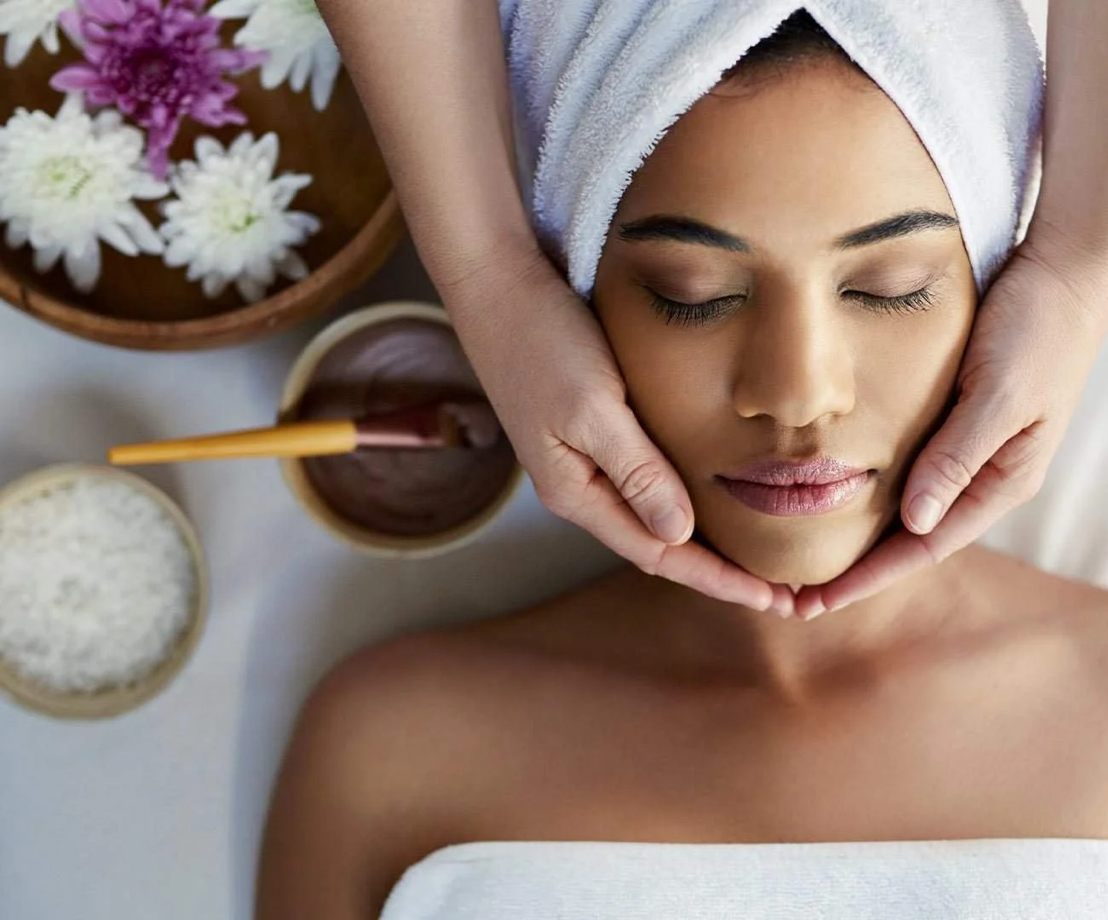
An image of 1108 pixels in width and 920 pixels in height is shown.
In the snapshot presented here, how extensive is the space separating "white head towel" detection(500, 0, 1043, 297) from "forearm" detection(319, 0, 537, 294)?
0.05 meters

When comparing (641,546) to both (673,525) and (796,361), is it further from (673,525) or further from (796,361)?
(796,361)

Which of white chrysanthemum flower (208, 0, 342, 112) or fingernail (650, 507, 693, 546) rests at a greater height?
white chrysanthemum flower (208, 0, 342, 112)

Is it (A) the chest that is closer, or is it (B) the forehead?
(B) the forehead

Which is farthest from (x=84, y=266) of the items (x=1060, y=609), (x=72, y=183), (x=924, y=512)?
(x=1060, y=609)

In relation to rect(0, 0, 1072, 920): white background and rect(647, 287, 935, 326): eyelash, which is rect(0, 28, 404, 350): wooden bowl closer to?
rect(0, 0, 1072, 920): white background

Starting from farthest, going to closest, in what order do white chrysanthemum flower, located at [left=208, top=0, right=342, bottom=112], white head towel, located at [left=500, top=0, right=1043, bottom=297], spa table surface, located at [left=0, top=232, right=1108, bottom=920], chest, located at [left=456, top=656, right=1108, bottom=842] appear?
1. spa table surface, located at [left=0, top=232, right=1108, bottom=920]
2. white chrysanthemum flower, located at [left=208, top=0, right=342, bottom=112]
3. chest, located at [left=456, top=656, right=1108, bottom=842]
4. white head towel, located at [left=500, top=0, right=1043, bottom=297]

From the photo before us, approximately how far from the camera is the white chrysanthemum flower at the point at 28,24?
47.8 inches

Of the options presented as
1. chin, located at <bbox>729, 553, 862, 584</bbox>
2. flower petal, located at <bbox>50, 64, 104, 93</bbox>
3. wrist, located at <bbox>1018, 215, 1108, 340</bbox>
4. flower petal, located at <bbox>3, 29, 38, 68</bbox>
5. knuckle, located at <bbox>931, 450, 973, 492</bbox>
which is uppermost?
flower petal, located at <bbox>3, 29, 38, 68</bbox>

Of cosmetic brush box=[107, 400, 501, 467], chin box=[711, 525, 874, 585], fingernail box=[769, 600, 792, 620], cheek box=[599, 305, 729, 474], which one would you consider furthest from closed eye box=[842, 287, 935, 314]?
cosmetic brush box=[107, 400, 501, 467]

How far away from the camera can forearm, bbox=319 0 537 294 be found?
0.96 metres

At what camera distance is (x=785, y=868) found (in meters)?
1.10

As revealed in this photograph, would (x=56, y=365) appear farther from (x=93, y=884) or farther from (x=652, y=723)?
(x=652, y=723)

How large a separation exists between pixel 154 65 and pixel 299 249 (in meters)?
A: 0.27

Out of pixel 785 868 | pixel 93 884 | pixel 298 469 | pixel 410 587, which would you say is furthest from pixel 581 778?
pixel 93 884
